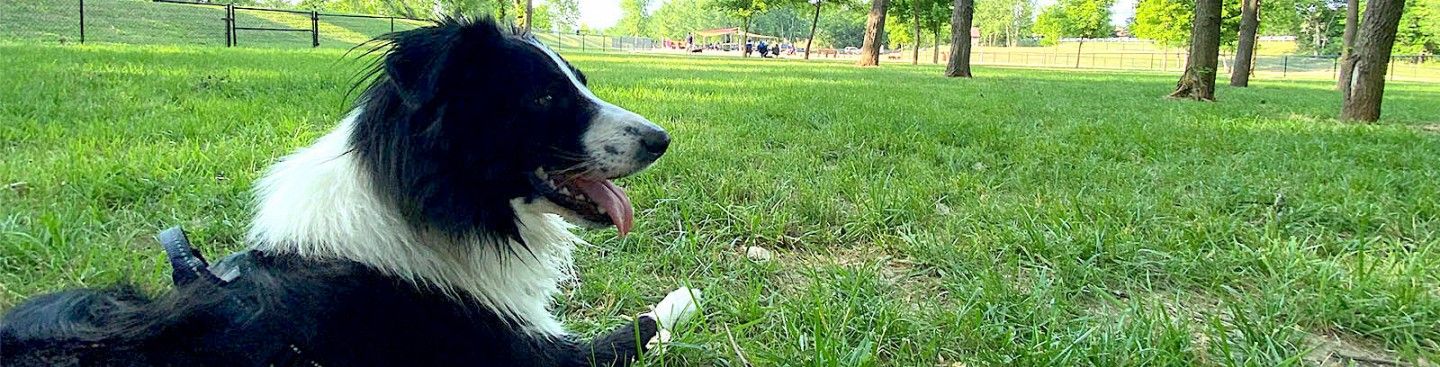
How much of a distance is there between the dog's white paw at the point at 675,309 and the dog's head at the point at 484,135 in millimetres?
444

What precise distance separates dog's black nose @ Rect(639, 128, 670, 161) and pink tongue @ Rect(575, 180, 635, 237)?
0.49ft

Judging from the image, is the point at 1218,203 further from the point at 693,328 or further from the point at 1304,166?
the point at 693,328

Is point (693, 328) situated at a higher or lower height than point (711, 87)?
lower

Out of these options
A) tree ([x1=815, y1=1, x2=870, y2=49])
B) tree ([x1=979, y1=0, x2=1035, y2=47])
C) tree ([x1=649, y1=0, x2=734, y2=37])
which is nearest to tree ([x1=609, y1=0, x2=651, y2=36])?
tree ([x1=649, y1=0, x2=734, y2=37])

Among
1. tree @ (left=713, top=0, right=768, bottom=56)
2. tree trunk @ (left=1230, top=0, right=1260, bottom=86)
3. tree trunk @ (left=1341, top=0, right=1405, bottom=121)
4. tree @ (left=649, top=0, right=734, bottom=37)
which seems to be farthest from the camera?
tree @ (left=649, top=0, right=734, bottom=37)

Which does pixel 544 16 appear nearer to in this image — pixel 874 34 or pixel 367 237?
pixel 874 34

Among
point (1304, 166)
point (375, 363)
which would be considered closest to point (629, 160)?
point (375, 363)

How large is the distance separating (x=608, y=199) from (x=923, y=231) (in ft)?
5.75

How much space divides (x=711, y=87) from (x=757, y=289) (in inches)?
329

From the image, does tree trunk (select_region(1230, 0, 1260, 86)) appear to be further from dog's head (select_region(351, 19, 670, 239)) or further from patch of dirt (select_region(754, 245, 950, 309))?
dog's head (select_region(351, 19, 670, 239))

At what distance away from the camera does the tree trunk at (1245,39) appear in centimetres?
1823

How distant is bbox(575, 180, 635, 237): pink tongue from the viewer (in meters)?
1.99

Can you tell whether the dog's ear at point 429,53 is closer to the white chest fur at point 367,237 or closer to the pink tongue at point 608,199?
the white chest fur at point 367,237

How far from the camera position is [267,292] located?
4.64 ft
